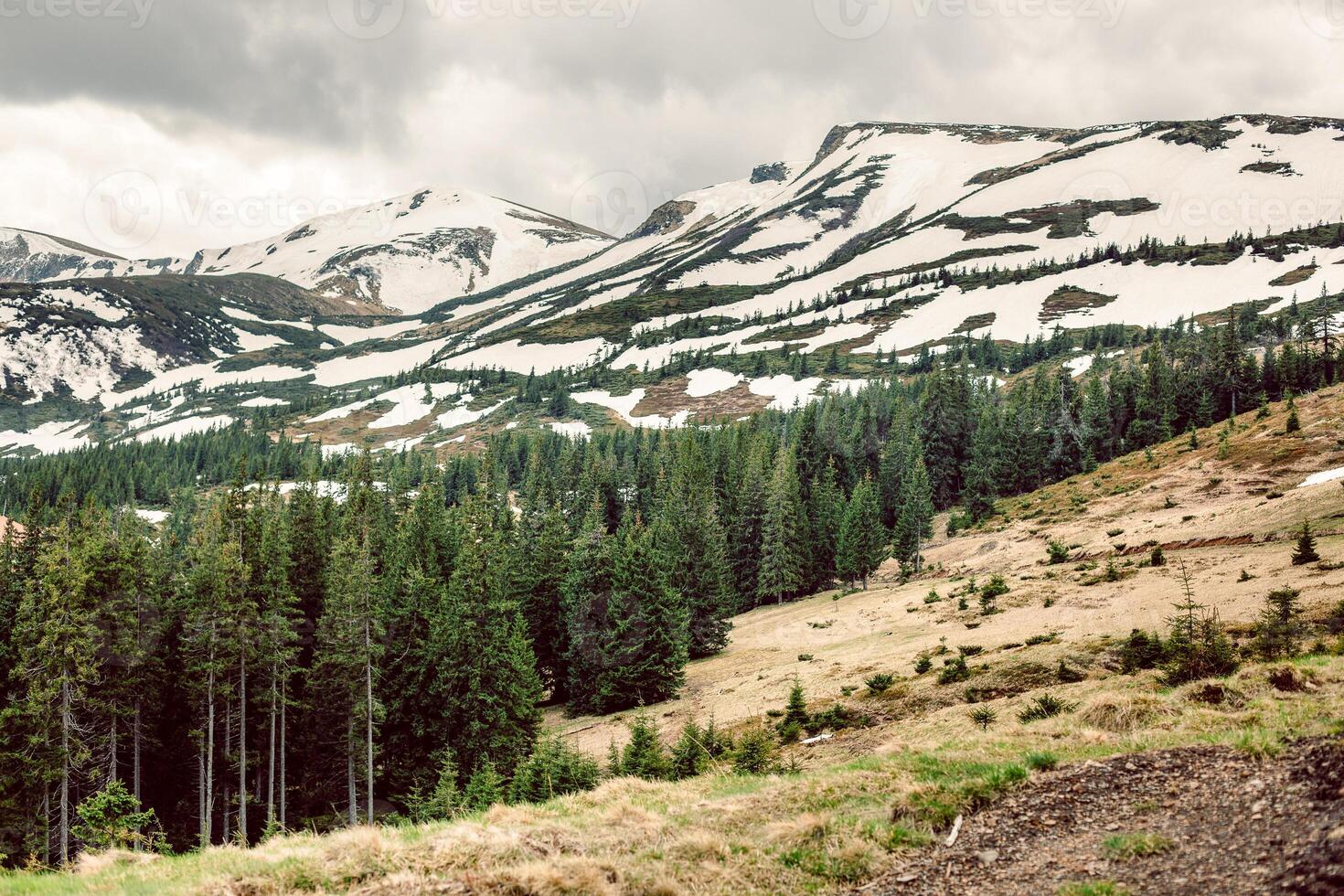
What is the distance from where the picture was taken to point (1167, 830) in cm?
988

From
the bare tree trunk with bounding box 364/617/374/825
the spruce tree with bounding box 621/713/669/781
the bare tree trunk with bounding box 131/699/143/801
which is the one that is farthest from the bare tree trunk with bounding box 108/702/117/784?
the spruce tree with bounding box 621/713/669/781

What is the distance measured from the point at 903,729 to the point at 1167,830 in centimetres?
1463

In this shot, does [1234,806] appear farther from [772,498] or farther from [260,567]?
[772,498]

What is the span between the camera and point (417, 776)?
127ft

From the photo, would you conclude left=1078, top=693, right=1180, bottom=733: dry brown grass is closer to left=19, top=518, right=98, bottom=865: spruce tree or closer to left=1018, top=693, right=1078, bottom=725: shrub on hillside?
left=1018, top=693, right=1078, bottom=725: shrub on hillside

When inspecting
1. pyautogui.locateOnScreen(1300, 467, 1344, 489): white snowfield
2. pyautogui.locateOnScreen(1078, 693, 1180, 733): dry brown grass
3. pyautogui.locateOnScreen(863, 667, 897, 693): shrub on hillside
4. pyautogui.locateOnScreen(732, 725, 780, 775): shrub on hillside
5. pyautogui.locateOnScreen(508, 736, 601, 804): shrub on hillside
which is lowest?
pyautogui.locateOnScreen(508, 736, 601, 804): shrub on hillside

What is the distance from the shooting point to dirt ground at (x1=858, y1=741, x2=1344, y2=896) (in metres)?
8.28

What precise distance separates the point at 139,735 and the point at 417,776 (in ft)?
49.0

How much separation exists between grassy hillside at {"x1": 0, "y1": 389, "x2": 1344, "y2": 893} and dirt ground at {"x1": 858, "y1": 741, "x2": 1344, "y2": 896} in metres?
0.35

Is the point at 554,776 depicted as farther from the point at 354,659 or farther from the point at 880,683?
the point at 354,659

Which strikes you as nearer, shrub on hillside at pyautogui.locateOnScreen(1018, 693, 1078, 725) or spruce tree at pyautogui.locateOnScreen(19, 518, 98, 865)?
shrub on hillside at pyautogui.locateOnScreen(1018, 693, 1078, 725)

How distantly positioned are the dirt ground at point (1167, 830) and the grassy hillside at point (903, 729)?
35 centimetres

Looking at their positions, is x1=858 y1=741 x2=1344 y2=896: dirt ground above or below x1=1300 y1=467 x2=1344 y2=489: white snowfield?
below

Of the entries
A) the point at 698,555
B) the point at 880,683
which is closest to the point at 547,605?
the point at 698,555
